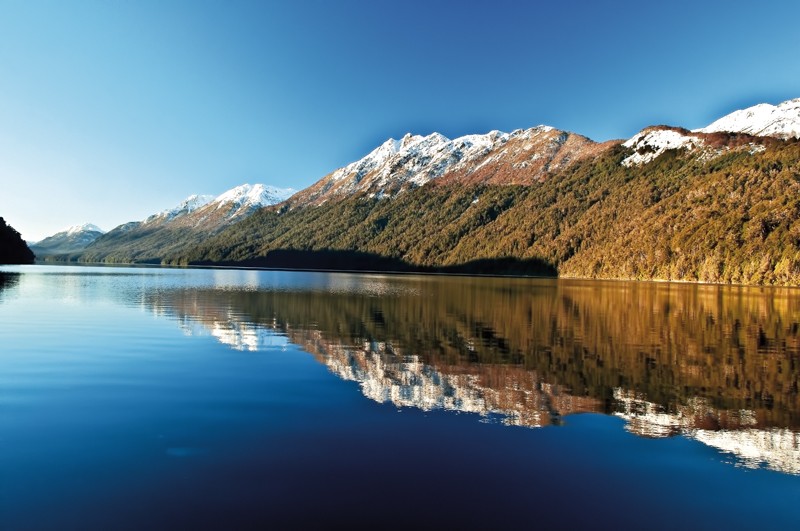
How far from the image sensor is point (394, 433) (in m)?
16.2

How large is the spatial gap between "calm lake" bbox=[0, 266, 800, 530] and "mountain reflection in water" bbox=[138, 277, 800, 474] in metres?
0.17

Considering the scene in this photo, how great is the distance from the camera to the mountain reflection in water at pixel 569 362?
60.9 feet

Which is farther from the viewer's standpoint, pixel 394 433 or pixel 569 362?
pixel 569 362

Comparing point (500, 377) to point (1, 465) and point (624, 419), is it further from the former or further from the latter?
point (1, 465)

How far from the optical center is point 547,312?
59.6m

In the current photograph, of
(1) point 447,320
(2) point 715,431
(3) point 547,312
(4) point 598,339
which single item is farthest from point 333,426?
(3) point 547,312

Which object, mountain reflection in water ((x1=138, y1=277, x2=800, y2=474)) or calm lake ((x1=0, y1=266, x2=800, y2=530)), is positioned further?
mountain reflection in water ((x1=138, y1=277, x2=800, y2=474))

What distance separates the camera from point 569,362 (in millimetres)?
28859

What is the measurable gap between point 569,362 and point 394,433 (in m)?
16.1

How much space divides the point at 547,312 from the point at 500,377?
121 feet

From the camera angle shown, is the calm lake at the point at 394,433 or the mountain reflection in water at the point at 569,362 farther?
the mountain reflection in water at the point at 569,362

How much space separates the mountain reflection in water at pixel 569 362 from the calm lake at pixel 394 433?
174 mm

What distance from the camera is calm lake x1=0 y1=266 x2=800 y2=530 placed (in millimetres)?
11172

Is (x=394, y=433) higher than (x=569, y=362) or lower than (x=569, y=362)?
lower
